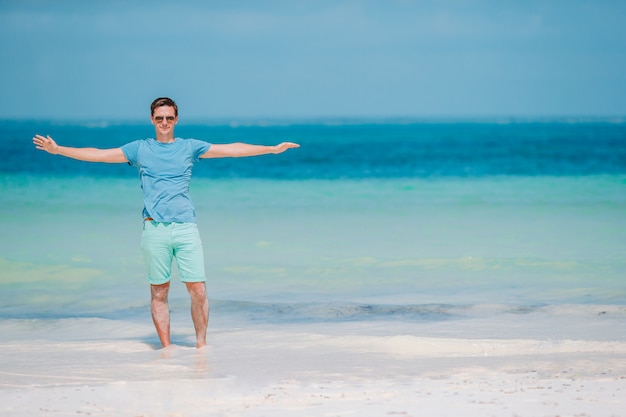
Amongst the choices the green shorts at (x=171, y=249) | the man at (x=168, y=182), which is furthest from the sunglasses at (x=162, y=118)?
the green shorts at (x=171, y=249)

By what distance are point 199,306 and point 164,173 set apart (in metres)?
0.73

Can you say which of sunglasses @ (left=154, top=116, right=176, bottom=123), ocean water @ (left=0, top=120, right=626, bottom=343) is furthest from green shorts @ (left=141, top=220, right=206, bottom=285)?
ocean water @ (left=0, top=120, right=626, bottom=343)

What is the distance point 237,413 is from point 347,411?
422 mm

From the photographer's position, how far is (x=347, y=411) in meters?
3.53

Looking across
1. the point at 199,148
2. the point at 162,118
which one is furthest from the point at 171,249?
the point at 162,118

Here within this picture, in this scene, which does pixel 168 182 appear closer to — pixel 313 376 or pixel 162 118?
pixel 162 118

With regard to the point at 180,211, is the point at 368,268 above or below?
below

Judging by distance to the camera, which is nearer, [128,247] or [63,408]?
[63,408]

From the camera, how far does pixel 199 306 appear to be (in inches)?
189

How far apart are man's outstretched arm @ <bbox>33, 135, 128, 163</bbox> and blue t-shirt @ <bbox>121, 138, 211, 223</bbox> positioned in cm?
6

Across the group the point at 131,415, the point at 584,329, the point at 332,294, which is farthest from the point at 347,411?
the point at 332,294

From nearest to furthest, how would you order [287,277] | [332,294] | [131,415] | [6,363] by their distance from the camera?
[131,415]
[6,363]
[332,294]
[287,277]

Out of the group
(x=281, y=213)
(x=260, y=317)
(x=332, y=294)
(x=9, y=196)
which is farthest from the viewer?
(x=9, y=196)

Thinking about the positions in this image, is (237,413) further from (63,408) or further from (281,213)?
(281,213)
